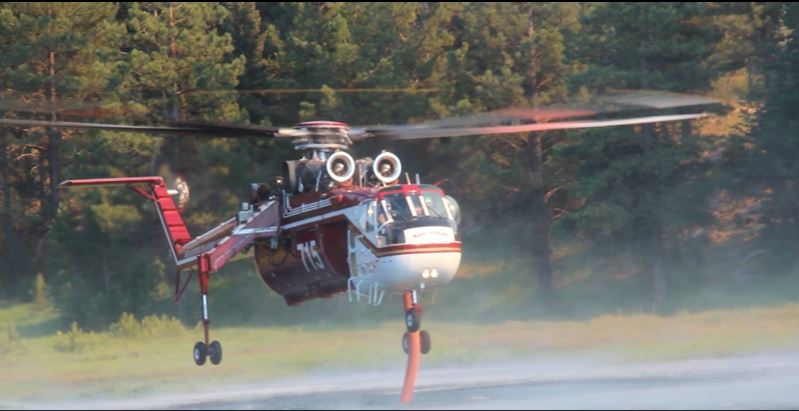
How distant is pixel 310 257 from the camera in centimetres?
2273

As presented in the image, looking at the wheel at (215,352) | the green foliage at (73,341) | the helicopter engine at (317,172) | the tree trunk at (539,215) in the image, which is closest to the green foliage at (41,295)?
the green foliage at (73,341)

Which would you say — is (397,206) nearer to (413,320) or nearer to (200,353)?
(413,320)

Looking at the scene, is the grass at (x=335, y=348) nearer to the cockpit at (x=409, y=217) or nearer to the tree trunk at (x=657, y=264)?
the tree trunk at (x=657, y=264)

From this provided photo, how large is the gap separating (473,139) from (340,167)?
18618 mm

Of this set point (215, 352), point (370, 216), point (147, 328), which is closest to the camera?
point (370, 216)

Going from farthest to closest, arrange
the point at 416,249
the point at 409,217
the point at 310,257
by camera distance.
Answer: the point at 310,257 → the point at 409,217 → the point at 416,249

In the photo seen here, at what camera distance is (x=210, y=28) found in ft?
156

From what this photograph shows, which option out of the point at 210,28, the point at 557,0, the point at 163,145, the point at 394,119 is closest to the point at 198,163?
the point at 163,145

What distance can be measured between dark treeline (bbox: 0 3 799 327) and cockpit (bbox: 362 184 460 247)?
13292 mm

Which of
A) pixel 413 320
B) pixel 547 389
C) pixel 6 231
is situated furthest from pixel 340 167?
pixel 6 231

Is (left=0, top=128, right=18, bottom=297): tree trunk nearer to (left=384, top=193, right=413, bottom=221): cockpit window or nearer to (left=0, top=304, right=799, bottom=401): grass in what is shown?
(left=0, top=304, right=799, bottom=401): grass

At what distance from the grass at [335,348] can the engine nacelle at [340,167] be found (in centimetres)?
846

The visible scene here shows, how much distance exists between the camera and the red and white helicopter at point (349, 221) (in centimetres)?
2111

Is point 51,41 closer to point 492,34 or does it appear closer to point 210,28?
point 210,28
